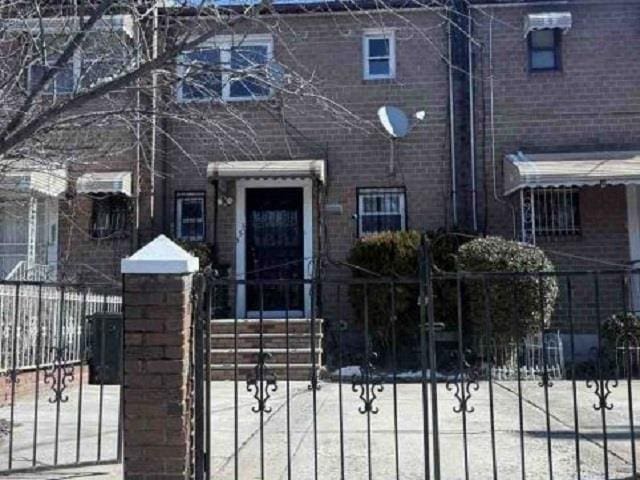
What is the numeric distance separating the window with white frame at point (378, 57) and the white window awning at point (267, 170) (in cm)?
223

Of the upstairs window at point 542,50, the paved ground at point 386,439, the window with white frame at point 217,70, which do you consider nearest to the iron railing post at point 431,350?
the paved ground at point 386,439

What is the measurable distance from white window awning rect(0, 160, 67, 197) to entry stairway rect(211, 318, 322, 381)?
11.4 feet

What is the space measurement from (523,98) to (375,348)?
5416 mm

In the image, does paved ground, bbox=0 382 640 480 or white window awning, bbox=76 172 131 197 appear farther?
white window awning, bbox=76 172 131 197

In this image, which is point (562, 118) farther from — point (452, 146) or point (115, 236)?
point (115, 236)

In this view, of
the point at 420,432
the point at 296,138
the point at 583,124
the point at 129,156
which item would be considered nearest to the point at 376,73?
the point at 296,138

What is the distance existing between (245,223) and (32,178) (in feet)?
12.9

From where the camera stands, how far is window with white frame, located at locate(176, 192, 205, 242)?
48.7 ft

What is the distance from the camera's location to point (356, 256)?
43.7 ft

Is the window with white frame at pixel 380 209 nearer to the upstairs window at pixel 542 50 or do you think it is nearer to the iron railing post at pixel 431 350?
the upstairs window at pixel 542 50

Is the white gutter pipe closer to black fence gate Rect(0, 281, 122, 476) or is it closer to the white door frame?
the white door frame

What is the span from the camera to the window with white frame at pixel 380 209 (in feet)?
47.8

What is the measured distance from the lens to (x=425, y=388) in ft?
17.8

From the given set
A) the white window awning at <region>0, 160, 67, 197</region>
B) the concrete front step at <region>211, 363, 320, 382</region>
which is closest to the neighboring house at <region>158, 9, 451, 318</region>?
the white window awning at <region>0, 160, 67, 197</region>
